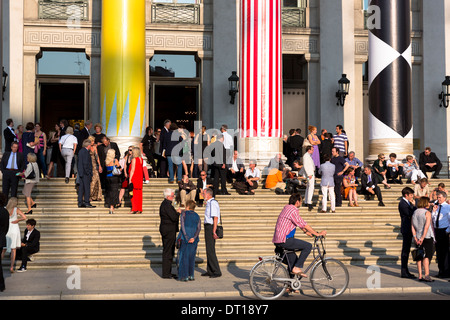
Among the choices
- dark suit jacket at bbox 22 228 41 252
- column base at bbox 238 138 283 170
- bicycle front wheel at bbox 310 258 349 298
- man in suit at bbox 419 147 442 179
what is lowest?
bicycle front wheel at bbox 310 258 349 298

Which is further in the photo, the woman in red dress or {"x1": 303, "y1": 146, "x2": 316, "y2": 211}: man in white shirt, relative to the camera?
{"x1": 303, "y1": 146, "x2": 316, "y2": 211}: man in white shirt

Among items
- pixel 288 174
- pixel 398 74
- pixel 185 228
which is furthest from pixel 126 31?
pixel 185 228

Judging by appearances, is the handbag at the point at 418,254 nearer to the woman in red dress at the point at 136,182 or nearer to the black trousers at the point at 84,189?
the woman in red dress at the point at 136,182

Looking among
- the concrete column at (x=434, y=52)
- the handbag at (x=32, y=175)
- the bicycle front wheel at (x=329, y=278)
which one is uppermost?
the concrete column at (x=434, y=52)

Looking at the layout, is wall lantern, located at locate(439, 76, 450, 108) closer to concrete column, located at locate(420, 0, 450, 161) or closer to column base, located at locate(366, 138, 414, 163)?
concrete column, located at locate(420, 0, 450, 161)

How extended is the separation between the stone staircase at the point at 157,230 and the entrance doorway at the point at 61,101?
8510mm

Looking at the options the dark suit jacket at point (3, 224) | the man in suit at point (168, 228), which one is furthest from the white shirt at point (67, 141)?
the dark suit jacket at point (3, 224)

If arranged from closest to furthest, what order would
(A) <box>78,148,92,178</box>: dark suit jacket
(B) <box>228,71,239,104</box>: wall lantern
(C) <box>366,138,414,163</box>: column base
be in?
(A) <box>78,148,92,178</box>: dark suit jacket < (C) <box>366,138,414,163</box>: column base < (B) <box>228,71,239,104</box>: wall lantern

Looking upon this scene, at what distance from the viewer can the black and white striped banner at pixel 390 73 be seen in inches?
906

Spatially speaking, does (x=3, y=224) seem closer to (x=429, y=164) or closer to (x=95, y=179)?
(x=95, y=179)

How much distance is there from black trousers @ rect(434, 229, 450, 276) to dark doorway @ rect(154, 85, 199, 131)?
15953 millimetres

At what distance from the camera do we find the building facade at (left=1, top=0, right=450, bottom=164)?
2739 centimetres

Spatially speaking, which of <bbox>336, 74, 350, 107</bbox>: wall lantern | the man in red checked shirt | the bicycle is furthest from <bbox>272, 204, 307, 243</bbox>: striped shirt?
<bbox>336, 74, 350, 107</bbox>: wall lantern

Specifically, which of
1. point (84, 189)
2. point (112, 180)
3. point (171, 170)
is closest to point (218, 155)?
point (171, 170)
